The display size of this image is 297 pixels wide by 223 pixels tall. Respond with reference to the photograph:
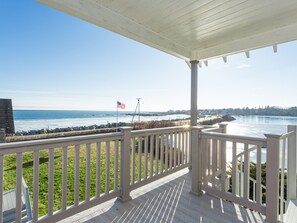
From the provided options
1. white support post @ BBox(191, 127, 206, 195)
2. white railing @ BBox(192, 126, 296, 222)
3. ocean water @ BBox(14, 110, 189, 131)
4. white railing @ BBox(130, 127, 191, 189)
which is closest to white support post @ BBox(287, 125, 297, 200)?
white railing @ BBox(192, 126, 296, 222)

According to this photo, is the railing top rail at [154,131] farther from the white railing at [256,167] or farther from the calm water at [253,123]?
the calm water at [253,123]

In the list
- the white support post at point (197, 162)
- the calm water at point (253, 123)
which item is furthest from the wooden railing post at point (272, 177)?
the calm water at point (253, 123)

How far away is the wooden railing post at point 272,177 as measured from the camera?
6.24 ft

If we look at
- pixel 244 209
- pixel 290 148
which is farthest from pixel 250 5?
pixel 244 209

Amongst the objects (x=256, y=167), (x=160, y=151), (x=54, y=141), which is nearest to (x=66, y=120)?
(x=160, y=151)

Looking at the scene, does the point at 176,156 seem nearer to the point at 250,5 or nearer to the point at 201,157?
the point at 201,157

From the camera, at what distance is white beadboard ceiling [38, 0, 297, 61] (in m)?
2.21

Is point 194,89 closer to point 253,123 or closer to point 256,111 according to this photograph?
point 253,123

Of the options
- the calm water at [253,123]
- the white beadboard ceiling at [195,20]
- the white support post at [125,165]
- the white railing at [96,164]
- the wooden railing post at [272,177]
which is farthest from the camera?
the calm water at [253,123]

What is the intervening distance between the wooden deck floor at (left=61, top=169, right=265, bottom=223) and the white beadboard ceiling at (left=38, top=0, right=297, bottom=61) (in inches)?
99.0

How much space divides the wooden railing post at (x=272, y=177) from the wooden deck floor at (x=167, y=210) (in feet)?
0.56

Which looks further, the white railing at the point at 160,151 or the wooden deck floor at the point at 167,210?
the white railing at the point at 160,151

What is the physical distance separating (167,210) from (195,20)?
109 inches

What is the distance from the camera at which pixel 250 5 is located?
225 centimetres
